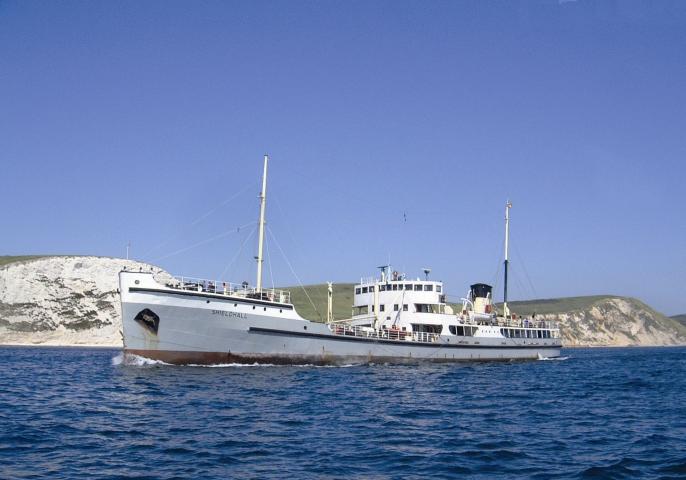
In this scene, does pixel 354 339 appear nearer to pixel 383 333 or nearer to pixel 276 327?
pixel 383 333

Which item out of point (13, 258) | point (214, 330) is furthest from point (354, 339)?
point (13, 258)

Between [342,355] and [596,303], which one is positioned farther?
[596,303]

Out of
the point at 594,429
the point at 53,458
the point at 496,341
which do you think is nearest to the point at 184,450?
the point at 53,458

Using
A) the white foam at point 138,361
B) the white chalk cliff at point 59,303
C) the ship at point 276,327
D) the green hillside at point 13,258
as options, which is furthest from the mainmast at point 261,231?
the green hillside at point 13,258

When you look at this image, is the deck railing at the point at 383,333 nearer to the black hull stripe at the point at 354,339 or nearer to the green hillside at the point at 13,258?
the black hull stripe at the point at 354,339

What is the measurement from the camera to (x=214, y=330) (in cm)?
4238

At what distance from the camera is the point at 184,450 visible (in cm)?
1675

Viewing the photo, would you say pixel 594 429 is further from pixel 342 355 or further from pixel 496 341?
pixel 496 341

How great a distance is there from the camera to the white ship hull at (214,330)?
136 ft

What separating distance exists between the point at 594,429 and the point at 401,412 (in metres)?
7.50

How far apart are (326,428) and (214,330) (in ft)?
76.3

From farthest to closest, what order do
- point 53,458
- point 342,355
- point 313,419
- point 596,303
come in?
point 596,303 < point 342,355 < point 313,419 < point 53,458

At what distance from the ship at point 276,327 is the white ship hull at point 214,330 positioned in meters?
0.07

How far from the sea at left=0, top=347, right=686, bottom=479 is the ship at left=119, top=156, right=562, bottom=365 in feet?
15.3
